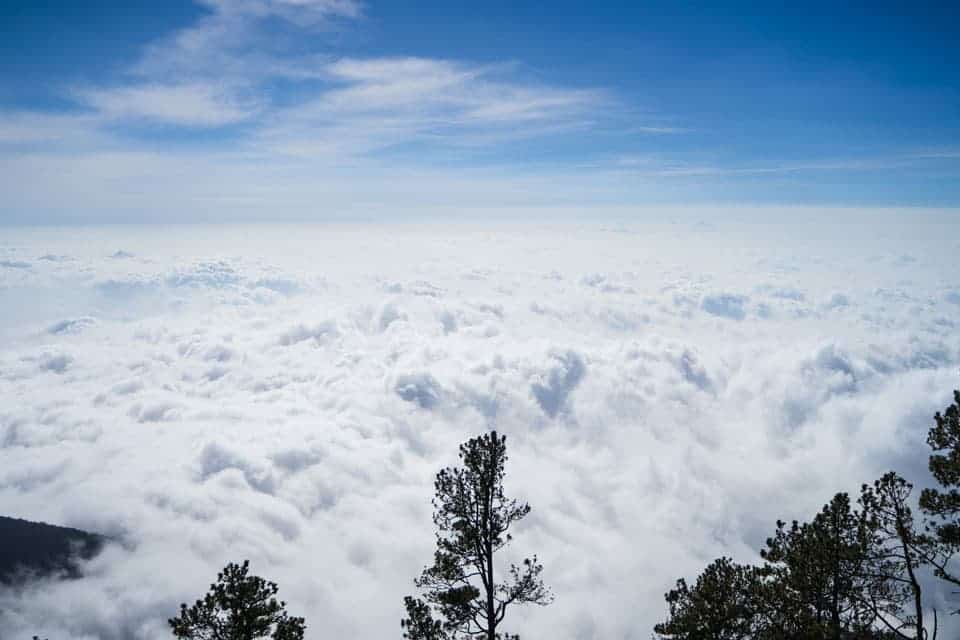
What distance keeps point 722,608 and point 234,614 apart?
17661mm

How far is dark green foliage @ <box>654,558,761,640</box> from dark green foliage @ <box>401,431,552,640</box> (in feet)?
20.3

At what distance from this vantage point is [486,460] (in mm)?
16859

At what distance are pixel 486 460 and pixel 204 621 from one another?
35.7 ft

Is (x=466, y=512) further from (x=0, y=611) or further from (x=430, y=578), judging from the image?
(x=0, y=611)

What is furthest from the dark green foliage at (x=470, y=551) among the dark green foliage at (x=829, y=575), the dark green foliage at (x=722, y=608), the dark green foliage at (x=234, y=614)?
the dark green foliage at (x=829, y=575)

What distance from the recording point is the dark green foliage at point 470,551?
1634 centimetres

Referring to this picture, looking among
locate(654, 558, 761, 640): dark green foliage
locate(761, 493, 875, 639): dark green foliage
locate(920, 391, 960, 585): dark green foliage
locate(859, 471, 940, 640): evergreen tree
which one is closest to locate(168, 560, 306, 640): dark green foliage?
locate(654, 558, 761, 640): dark green foliage

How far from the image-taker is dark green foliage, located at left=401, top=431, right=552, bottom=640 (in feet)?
53.6

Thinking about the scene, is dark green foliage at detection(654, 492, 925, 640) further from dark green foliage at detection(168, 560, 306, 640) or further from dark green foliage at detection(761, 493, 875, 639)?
dark green foliage at detection(168, 560, 306, 640)

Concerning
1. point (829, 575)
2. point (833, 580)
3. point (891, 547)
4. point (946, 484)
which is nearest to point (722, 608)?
point (833, 580)

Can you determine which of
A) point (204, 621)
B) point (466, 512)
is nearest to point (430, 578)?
point (466, 512)

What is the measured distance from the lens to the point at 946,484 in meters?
12.5

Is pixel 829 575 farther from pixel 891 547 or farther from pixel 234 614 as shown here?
pixel 234 614

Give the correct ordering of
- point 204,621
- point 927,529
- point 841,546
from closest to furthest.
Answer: point 927,529
point 841,546
point 204,621
